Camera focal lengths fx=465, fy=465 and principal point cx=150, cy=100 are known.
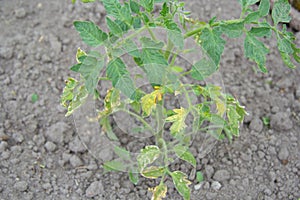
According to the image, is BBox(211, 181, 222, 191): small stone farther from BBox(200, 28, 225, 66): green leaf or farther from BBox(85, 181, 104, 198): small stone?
BBox(200, 28, 225, 66): green leaf

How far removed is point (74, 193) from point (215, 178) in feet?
2.17

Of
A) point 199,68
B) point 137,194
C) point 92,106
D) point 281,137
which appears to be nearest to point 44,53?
point 92,106

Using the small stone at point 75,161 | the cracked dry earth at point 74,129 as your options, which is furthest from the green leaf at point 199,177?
the small stone at point 75,161

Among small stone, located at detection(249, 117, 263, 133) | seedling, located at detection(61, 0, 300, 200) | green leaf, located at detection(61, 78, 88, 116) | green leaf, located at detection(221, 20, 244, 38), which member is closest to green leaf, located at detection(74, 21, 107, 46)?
seedling, located at detection(61, 0, 300, 200)

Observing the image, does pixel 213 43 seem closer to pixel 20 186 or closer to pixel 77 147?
pixel 77 147

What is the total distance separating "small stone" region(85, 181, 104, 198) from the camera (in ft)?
6.91

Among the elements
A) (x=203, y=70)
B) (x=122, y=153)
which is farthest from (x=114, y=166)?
(x=203, y=70)

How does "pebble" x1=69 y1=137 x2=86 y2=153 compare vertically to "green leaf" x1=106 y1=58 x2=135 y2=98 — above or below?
below

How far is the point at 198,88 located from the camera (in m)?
1.78

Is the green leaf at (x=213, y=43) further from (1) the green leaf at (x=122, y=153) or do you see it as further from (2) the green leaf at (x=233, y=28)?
(1) the green leaf at (x=122, y=153)

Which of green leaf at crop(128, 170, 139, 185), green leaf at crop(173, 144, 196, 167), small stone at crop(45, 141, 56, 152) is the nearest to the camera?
→ green leaf at crop(173, 144, 196, 167)

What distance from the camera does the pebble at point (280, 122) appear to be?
2.38 m

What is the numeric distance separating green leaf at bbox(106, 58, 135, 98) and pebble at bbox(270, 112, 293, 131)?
1.15m

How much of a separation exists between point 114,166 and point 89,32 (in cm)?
82
